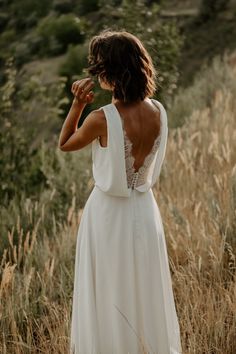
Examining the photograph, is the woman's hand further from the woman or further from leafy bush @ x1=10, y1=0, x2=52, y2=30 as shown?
leafy bush @ x1=10, y1=0, x2=52, y2=30

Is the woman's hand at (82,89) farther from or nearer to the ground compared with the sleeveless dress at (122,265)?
farther from the ground

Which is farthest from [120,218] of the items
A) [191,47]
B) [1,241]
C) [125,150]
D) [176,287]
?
[191,47]

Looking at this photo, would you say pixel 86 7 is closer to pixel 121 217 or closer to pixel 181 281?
pixel 181 281

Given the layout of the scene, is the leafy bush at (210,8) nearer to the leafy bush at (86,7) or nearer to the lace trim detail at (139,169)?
the leafy bush at (86,7)

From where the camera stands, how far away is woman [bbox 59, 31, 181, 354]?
3.00 m

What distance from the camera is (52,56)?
2859 cm

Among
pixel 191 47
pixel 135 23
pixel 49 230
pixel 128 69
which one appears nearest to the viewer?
pixel 128 69

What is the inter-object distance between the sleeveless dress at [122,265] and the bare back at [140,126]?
0.03m

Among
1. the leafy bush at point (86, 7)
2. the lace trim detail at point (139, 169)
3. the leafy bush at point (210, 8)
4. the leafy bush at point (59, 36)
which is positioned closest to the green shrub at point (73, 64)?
the leafy bush at point (59, 36)

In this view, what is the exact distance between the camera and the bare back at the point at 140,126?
3.02 m

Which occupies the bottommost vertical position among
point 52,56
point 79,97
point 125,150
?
point 52,56

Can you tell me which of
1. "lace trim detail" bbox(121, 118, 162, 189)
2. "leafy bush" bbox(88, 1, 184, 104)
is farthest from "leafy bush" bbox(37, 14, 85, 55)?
"lace trim detail" bbox(121, 118, 162, 189)

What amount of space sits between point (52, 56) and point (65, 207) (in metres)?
23.4

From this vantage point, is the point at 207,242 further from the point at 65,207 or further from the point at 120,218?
the point at 65,207
